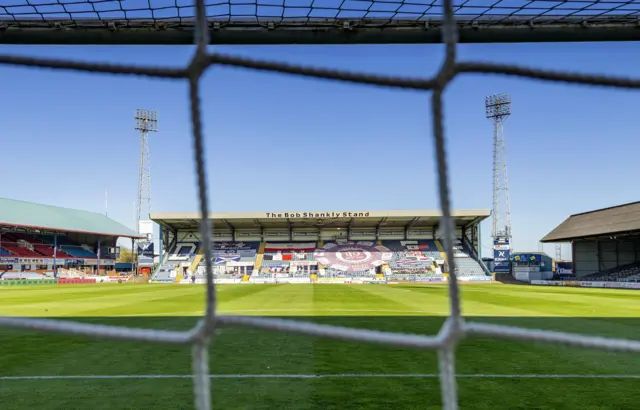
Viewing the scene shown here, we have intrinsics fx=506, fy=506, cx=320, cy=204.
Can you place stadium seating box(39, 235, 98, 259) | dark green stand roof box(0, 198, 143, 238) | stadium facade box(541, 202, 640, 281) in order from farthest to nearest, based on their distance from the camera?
stadium seating box(39, 235, 98, 259) < dark green stand roof box(0, 198, 143, 238) < stadium facade box(541, 202, 640, 281)

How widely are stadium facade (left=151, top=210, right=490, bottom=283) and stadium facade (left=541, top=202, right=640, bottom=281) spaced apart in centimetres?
514

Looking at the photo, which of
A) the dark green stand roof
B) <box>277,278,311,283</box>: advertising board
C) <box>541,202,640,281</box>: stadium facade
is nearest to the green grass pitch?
<box>541,202,640,281</box>: stadium facade

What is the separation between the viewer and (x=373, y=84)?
5.09ft

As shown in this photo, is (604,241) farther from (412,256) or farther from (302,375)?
(302,375)

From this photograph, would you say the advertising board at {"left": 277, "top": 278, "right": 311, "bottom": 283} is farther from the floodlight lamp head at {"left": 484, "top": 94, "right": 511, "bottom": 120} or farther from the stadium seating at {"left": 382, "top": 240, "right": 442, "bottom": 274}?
the floodlight lamp head at {"left": 484, "top": 94, "right": 511, "bottom": 120}

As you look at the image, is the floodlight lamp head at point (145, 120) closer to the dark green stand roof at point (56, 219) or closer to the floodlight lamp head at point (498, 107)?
the dark green stand roof at point (56, 219)

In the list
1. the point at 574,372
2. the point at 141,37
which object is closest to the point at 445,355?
the point at 141,37

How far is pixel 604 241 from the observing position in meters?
29.2

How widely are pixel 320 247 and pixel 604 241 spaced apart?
17.1 metres

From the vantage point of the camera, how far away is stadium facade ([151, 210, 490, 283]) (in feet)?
99.8

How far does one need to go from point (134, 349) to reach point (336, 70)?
3.94 metres

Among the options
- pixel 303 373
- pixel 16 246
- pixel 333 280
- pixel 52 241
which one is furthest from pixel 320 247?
pixel 303 373

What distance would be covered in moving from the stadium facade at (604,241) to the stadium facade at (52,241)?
28.5 m

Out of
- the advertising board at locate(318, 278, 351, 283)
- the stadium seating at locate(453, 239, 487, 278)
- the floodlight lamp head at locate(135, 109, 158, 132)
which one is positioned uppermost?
the floodlight lamp head at locate(135, 109, 158, 132)
